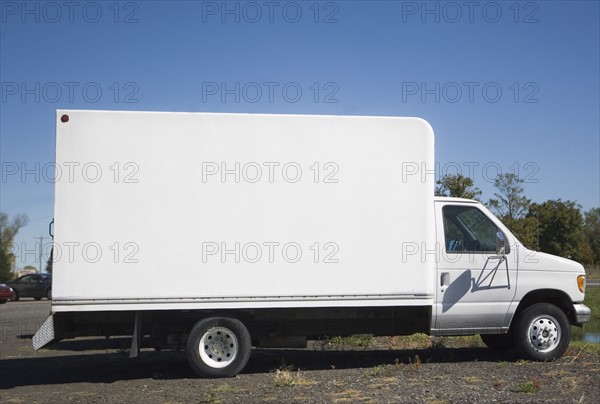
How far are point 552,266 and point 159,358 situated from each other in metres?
6.30

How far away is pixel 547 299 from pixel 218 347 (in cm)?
489

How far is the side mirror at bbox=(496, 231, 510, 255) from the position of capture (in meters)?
9.67

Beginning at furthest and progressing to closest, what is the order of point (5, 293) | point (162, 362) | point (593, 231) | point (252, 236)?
point (593, 231) → point (5, 293) → point (162, 362) → point (252, 236)

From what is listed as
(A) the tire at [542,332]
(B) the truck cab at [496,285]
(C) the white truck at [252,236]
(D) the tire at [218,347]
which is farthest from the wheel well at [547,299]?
(D) the tire at [218,347]

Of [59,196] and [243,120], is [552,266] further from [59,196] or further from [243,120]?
[59,196]

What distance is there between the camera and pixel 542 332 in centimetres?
1021

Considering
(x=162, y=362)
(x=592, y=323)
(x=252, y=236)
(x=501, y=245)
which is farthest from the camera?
(x=592, y=323)

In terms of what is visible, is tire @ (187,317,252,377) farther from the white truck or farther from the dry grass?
the dry grass

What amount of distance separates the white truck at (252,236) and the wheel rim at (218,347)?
0.06 ft

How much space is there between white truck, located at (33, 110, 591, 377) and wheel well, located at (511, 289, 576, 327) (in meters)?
0.65

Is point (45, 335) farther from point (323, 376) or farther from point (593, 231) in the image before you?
point (593, 231)

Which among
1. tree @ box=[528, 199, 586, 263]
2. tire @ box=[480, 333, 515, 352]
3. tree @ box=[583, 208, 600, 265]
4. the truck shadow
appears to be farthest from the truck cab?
tree @ box=[583, 208, 600, 265]

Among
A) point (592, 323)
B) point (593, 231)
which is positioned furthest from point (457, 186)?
point (593, 231)

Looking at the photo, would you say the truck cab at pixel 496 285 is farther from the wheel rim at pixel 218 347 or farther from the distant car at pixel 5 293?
the distant car at pixel 5 293
